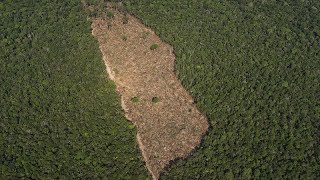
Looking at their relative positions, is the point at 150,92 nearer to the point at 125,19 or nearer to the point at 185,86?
the point at 185,86

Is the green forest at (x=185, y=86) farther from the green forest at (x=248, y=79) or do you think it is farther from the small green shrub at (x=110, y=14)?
the small green shrub at (x=110, y=14)

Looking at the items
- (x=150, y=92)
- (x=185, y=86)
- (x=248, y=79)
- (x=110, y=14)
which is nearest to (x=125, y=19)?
(x=110, y=14)

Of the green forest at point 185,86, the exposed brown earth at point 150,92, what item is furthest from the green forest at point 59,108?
the exposed brown earth at point 150,92

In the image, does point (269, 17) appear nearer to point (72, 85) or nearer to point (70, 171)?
point (72, 85)

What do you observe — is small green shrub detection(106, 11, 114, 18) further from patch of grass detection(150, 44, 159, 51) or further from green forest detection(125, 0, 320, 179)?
patch of grass detection(150, 44, 159, 51)

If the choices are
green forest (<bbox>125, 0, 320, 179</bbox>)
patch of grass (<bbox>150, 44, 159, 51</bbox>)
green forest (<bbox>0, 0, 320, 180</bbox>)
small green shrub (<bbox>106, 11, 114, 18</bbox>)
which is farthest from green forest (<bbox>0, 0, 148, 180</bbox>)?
green forest (<bbox>125, 0, 320, 179</bbox>)

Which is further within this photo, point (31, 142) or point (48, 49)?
point (48, 49)

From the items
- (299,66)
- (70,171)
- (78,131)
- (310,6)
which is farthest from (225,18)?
(70,171)
